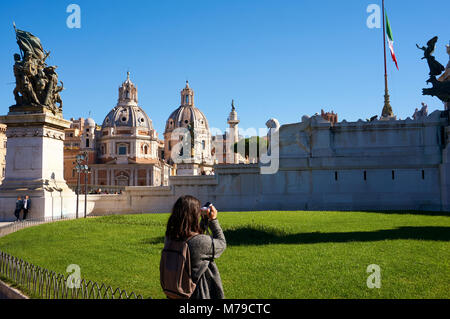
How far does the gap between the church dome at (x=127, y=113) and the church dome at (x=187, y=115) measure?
16.0 metres

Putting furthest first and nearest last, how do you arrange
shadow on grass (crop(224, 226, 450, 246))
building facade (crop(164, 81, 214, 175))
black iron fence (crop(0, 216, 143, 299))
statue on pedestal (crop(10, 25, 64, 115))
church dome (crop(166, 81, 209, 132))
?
church dome (crop(166, 81, 209, 132))
building facade (crop(164, 81, 214, 175))
statue on pedestal (crop(10, 25, 64, 115))
shadow on grass (crop(224, 226, 450, 246))
black iron fence (crop(0, 216, 143, 299))

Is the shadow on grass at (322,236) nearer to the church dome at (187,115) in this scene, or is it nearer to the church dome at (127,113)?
the church dome at (127,113)

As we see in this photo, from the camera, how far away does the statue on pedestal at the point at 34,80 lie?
21250mm

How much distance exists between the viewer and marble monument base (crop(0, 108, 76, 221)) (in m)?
20.1

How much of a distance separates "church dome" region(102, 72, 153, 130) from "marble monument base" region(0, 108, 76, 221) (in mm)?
93028

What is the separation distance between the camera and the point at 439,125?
21.4 meters

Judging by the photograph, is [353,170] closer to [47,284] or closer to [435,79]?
[435,79]

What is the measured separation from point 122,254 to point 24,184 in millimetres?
11996

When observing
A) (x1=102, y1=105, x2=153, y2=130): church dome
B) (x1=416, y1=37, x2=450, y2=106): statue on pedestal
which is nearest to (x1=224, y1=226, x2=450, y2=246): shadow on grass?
(x1=416, y1=37, x2=450, y2=106): statue on pedestal

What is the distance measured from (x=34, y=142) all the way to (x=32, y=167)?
3.97ft

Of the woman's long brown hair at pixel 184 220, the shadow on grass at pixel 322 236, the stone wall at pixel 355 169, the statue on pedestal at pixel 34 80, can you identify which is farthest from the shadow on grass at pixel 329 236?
the statue on pedestal at pixel 34 80

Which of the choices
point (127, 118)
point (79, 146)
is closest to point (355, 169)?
point (127, 118)

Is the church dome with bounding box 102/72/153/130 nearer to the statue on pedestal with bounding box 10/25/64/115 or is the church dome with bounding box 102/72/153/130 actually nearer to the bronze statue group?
the statue on pedestal with bounding box 10/25/64/115
